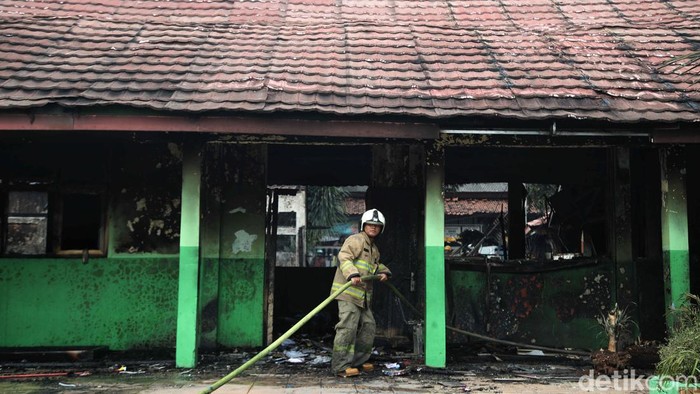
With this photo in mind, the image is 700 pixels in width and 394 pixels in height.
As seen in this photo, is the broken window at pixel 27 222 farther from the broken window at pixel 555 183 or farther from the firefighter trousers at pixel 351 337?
the broken window at pixel 555 183

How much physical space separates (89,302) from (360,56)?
15.1 feet

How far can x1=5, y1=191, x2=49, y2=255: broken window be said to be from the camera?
7.20 metres

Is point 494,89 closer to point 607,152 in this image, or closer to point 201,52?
point 607,152

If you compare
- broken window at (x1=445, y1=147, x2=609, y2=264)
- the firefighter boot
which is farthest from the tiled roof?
the firefighter boot

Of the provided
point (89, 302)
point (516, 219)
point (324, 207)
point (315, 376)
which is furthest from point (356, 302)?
point (324, 207)

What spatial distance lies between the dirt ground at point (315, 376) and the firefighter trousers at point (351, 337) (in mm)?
204

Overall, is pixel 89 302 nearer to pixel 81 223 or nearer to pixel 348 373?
pixel 81 223

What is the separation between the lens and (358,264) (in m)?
6.31

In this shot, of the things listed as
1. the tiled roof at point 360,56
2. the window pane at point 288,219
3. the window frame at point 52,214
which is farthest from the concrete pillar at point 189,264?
the window pane at point 288,219

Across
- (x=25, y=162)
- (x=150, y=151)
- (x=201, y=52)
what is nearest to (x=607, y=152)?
(x=201, y=52)

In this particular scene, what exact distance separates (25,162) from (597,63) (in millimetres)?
7323

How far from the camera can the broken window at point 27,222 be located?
23.6 feet

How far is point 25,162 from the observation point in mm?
7180

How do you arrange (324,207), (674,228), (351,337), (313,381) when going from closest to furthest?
(313,381) < (351,337) < (674,228) < (324,207)
